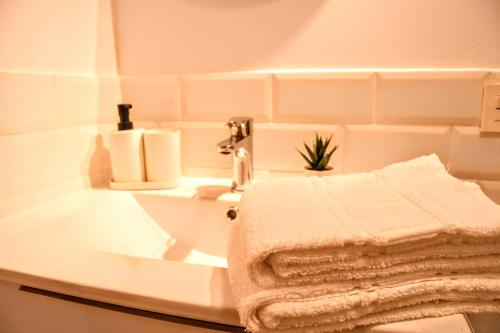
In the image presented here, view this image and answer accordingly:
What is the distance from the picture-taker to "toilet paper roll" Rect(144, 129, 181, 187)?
757 mm

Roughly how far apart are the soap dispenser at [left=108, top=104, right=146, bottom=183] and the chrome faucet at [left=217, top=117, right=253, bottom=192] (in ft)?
0.66

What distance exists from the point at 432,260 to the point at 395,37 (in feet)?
1.67

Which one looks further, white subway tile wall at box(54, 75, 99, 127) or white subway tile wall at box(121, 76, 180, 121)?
white subway tile wall at box(121, 76, 180, 121)

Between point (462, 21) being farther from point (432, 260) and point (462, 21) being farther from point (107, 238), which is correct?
point (107, 238)

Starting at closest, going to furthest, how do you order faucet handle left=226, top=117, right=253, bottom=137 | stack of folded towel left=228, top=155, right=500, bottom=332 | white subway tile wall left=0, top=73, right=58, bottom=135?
stack of folded towel left=228, top=155, right=500, bottom=332
white subway tile wall left=0, top=73, right=58, bottom=135
faucet handle left=226, top=117, right=253, bottom=137

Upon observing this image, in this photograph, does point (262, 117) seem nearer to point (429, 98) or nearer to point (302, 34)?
point (302, 34)

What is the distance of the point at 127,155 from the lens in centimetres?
76

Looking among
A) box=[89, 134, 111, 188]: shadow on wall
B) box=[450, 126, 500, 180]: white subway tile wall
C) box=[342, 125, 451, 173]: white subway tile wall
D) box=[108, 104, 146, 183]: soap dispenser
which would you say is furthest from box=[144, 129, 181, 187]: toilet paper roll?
box=[450, 126, 500, 180]: white subway tile wall

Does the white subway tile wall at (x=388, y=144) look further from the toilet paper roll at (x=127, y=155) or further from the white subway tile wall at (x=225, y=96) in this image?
the toilet paper roll at (x=127, y=155)

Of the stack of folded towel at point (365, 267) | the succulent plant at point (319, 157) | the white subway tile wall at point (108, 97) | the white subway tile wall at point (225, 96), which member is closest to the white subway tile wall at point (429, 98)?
the succulent plant at point (319, 157)

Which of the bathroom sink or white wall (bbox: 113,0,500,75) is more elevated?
white wall (bbox: 113,0,500,75)

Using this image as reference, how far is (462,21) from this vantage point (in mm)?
649

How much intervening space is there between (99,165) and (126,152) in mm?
108

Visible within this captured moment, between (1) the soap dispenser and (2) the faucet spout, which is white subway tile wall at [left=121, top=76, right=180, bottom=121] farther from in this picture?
(2) the faucet spout
